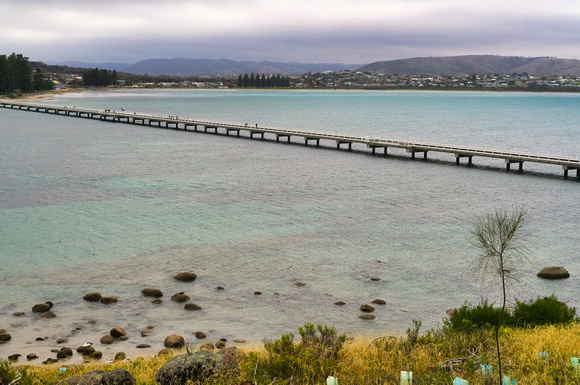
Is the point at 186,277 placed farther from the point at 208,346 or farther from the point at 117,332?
the point at 208,346

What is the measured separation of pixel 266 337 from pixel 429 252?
1334cm

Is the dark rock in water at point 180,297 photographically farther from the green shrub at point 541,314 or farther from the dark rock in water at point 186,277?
the green shrub at point 541,314

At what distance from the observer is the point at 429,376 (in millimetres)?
13484

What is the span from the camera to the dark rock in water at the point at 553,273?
2822 cm

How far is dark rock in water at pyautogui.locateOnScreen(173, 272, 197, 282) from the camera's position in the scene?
27.7 meters

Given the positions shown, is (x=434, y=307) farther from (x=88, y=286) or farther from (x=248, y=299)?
(x=88, y=286)

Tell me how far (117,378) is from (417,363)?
7.15 m

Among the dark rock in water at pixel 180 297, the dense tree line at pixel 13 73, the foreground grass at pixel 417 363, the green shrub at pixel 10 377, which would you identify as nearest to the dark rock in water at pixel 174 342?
the foreground grass at pixel 417 363

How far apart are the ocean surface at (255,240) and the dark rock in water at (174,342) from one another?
586 mm

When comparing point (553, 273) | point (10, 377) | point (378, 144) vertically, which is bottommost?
point (553, 273)

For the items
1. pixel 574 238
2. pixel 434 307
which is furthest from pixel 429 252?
pixel 574 238

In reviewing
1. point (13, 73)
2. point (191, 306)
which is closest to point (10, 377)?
point (191, 306)

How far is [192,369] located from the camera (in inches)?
558

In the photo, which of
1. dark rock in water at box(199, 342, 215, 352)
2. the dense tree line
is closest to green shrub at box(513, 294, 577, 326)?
dark rock in water at box(199, 342, 215, 352)
